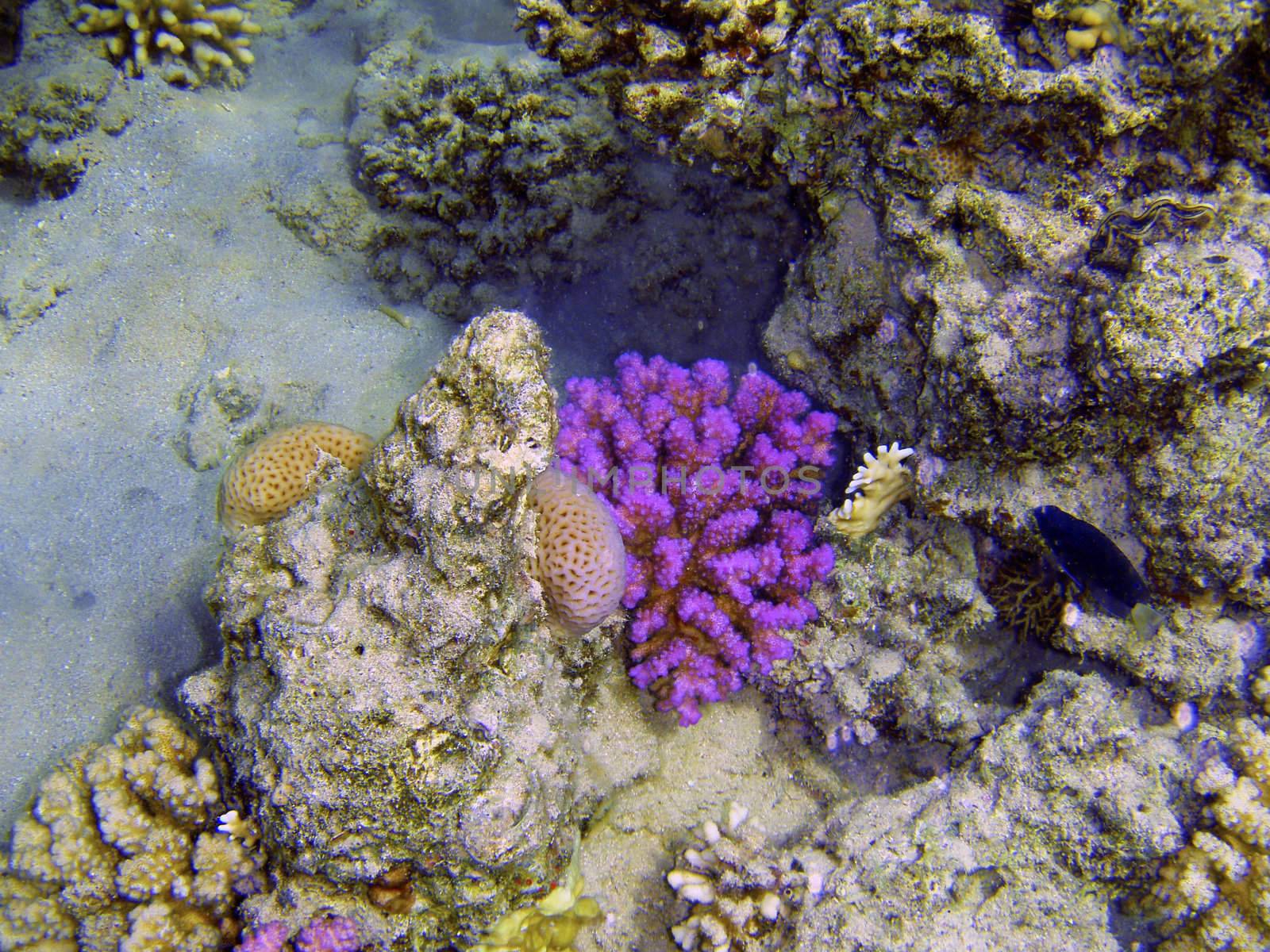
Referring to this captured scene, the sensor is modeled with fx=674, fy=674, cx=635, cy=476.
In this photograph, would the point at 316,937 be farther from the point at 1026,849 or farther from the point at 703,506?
the point at 1026,849

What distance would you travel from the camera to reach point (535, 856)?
238 centimetres

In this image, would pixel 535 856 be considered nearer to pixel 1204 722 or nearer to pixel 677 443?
pixel 677 443

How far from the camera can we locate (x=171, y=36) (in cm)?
481

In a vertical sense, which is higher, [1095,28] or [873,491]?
[1095,28]

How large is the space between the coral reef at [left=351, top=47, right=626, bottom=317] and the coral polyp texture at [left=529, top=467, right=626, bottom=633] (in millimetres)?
1949

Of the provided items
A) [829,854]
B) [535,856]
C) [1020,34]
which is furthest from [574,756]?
[1020,34]

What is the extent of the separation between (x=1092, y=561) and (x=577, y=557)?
2.08 m

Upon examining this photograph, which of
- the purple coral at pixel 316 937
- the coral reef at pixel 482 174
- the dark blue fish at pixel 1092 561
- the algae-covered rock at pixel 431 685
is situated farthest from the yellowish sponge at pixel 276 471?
the dark blue fish at pixel 1092 561

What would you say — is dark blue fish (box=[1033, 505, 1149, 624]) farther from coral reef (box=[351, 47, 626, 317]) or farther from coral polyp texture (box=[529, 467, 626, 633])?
coral reef (box=[351, 47, 626, 317])

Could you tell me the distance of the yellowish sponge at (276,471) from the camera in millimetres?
3127

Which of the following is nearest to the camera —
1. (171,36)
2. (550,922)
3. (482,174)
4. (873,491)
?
(550,922)

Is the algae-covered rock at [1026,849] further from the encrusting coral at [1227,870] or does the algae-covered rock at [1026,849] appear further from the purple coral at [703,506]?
the purple coral at [703,506]

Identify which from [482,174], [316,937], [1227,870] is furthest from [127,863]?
Answer: [1227,870]

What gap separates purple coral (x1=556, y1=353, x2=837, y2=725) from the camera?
10.4 ft
